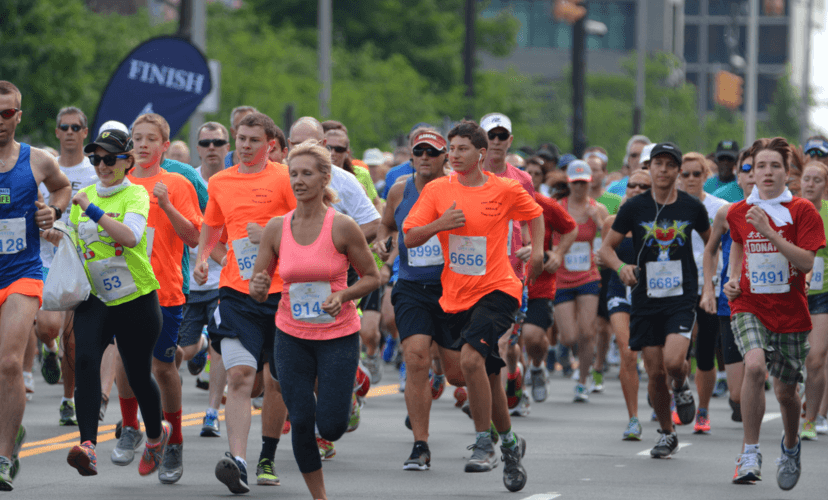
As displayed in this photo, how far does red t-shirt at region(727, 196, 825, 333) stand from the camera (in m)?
8.91

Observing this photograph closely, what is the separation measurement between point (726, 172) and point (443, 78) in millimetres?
37043

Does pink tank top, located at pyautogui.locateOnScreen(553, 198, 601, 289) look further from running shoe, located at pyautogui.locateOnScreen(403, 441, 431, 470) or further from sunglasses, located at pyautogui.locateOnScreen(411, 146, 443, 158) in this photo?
running shoe, located at pyautogui.locateOnScreen(403, 441, 431, 470)

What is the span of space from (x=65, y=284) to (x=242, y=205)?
1177 mm

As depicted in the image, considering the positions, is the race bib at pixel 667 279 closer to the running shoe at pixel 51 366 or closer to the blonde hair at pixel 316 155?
the blonde hair at pixel 316 155

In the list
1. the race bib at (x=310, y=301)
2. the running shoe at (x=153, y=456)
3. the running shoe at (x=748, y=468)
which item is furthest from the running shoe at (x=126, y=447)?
the running shoe at (x=748, y=468)

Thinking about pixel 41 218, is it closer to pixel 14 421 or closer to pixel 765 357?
pixel 14 421

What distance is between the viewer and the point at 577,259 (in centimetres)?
1434

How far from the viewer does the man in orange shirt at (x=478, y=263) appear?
28.7ft

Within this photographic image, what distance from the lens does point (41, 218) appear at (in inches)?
335

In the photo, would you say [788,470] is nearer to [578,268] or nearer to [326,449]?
[326,449]

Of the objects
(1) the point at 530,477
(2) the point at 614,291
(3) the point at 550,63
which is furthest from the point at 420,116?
(3) the point at 550,63

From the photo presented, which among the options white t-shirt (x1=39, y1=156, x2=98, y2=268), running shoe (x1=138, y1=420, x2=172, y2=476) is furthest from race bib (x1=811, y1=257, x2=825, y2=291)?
white t-shirt (x1=39, y1=156, x2=98, y2=268)

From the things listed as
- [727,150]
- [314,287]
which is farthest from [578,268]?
[314,287]

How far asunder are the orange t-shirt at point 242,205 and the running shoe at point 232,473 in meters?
1.04
